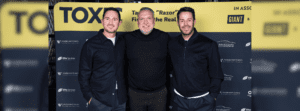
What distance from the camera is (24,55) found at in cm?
250

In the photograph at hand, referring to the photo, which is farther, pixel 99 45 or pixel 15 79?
pixel 15 79

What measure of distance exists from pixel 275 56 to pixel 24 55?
370 centimetres

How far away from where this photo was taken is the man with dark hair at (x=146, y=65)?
5.71 feet

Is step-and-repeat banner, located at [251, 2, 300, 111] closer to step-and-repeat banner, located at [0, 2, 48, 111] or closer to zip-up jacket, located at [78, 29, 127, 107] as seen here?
zip-up jacket, located at [78, 29, 127, 107]

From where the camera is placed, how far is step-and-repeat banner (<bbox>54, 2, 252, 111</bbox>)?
2.31 metres

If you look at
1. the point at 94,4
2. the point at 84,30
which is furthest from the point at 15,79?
the point at 94,4

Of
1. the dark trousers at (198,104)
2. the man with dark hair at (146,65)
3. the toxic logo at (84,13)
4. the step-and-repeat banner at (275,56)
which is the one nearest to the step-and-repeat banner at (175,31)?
the toxic logo at (84,13)

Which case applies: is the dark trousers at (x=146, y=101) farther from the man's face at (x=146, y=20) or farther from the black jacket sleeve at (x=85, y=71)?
the man's face at (x=146, y=20)

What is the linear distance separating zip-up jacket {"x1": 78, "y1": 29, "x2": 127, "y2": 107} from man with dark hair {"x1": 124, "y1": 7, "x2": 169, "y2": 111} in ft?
0.44

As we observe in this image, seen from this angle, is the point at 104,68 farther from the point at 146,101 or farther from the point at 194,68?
the point at 194,68

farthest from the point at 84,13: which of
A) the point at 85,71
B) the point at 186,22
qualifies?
the point at 186,22

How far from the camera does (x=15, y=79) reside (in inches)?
100

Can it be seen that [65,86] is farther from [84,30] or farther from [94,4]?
[94,4]

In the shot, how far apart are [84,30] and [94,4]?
0.39 metres
